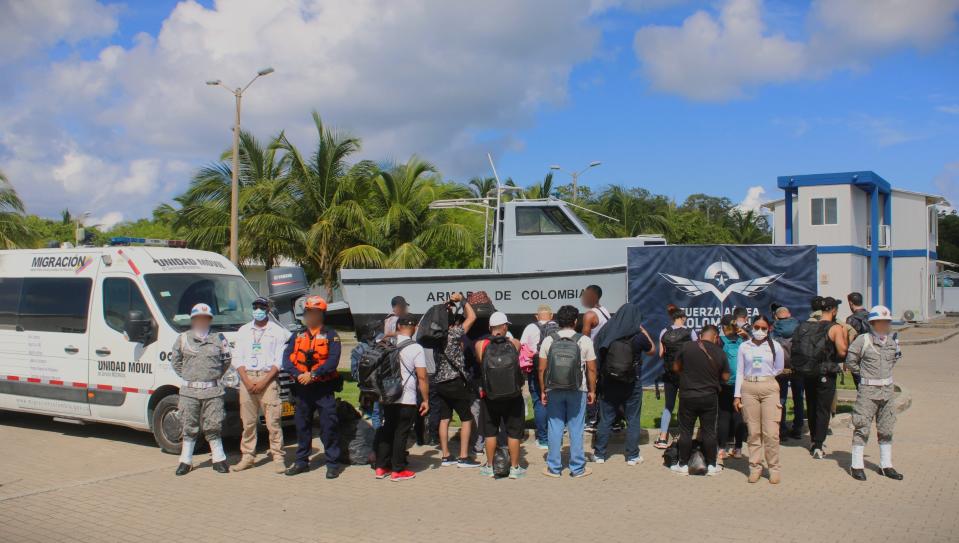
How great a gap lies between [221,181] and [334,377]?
1995 cm

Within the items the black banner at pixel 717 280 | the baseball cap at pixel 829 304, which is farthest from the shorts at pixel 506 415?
the black banner at pixel 717 280

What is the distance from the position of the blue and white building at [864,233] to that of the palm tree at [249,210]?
18.9 meters

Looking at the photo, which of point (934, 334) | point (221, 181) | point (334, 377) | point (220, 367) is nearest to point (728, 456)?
point (334, 377)

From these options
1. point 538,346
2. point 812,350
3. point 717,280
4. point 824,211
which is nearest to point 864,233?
point 824,211

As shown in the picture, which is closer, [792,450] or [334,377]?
[334,377]

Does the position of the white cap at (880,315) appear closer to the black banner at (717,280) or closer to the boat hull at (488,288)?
the black banner at (717,280)

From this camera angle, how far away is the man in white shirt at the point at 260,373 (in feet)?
25.1

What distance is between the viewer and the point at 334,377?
7.66 metres

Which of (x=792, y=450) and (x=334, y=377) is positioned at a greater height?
(x=334, y=377)

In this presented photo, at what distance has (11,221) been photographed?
26531 mm

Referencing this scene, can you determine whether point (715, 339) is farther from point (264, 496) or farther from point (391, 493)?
point (264, 496)

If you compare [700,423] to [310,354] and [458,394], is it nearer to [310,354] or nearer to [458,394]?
[458,394]

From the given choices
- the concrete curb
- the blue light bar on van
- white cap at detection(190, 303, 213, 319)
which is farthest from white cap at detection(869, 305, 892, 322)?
the concrete curb

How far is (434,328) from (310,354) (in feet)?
4.11
